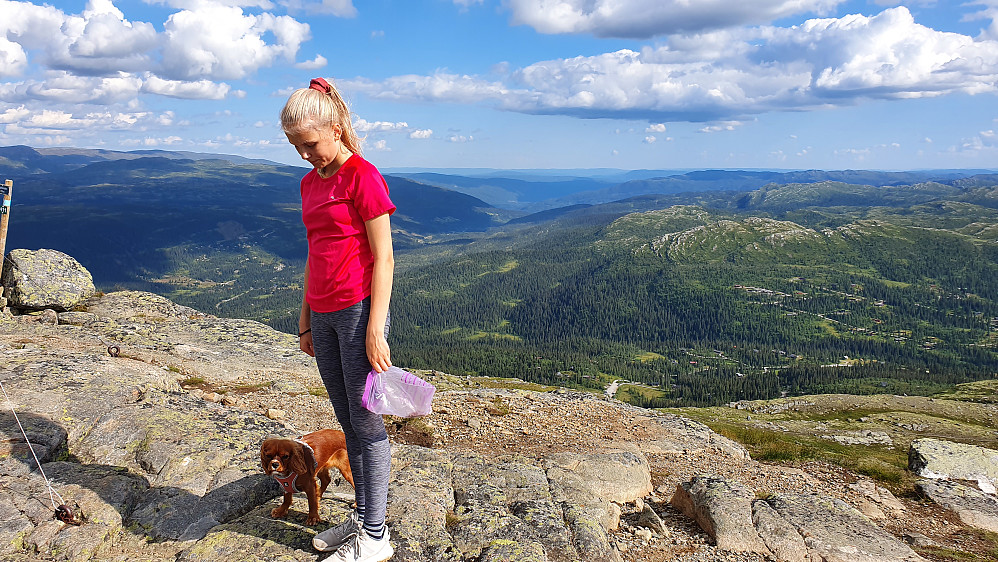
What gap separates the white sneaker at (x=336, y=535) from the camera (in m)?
6.91

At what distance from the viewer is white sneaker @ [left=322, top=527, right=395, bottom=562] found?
665cm

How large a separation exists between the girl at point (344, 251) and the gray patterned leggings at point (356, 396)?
0.01 metres

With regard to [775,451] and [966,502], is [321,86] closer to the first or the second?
[966,502]

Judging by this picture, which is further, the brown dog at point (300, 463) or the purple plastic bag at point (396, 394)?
the brown dog at point (300, 463)

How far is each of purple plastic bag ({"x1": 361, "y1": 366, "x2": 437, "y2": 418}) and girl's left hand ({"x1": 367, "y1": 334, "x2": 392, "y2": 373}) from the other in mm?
211

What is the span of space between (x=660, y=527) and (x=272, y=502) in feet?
26.3

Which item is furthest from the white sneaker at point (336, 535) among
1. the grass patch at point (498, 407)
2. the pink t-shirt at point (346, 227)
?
the grass patch at point (498, 407)

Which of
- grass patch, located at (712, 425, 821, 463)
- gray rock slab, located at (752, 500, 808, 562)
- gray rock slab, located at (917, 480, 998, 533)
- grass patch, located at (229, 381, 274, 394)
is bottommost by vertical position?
grass patch, located at (712, 425, 821, 463)

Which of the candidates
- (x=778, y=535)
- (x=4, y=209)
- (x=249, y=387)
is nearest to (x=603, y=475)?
(x=778, y=535)

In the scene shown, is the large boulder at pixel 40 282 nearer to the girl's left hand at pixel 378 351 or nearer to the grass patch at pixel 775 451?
the girl's left hand at pixel 378 351

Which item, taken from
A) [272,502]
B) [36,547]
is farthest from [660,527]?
[36,547]

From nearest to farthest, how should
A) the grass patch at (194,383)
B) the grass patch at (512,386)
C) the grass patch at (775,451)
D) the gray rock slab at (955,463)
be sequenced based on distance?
the gray rock slab at (955,463), the grass patch at (775,451), the grass patch at (194,383), the grass patch at (512,386)

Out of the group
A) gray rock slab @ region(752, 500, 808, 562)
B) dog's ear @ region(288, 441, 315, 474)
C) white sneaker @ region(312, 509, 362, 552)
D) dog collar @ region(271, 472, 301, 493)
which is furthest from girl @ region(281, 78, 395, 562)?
gray rock slab @ region(752, 500, 808, 562)

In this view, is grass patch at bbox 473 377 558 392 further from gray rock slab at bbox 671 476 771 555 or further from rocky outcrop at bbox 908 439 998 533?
gray rock slab at bbox 671 476 771 555
